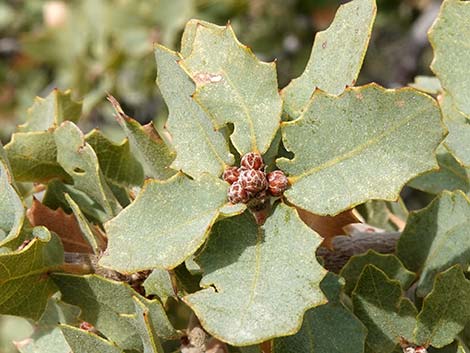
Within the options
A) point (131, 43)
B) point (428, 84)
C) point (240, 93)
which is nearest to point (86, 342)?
point (240, 93)

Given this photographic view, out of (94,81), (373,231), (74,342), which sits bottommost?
(94,81)

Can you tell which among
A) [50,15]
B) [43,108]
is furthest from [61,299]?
[50,15]

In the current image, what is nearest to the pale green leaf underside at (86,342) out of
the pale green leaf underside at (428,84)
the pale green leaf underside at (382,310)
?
the pale green leaf underside at (382,310)

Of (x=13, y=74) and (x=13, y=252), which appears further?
(x=13, y=74)

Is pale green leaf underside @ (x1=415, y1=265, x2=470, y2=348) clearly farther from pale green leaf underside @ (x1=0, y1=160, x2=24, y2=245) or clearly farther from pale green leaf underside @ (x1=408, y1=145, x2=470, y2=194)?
pale green leaf underside @ (x1=0, y1=160, x2=24, y2=245)

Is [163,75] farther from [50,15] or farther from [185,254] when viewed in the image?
[50,15]

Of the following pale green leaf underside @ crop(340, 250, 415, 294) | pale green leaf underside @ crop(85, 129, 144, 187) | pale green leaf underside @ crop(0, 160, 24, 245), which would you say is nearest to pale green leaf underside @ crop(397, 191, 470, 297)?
pale green leaf underside @ crop(340, 250, 415, 294)
